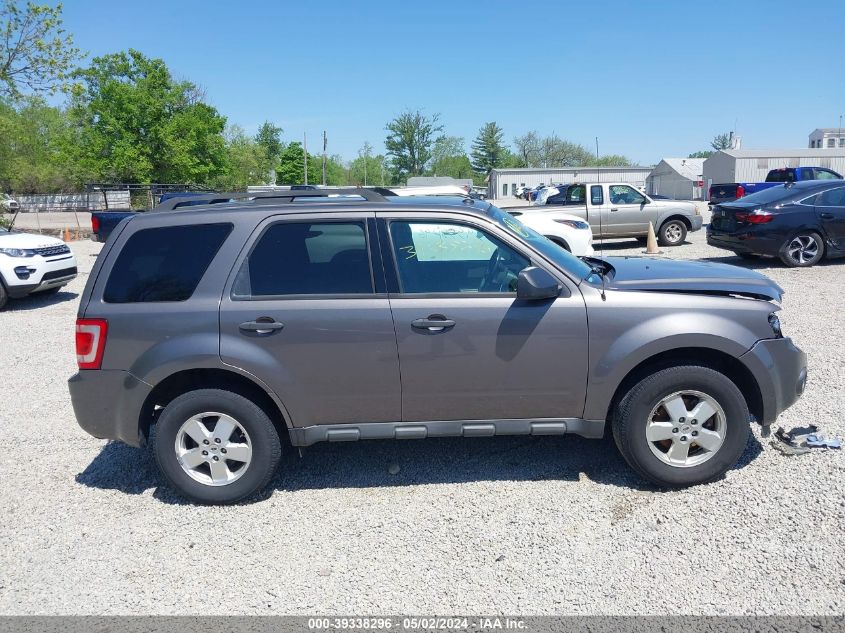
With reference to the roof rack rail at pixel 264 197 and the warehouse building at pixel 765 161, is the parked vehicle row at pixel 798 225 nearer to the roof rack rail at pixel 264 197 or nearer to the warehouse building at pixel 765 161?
the roof rack rail at pixel 264 197

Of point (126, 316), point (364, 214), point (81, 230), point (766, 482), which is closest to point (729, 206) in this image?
point (766, 482)

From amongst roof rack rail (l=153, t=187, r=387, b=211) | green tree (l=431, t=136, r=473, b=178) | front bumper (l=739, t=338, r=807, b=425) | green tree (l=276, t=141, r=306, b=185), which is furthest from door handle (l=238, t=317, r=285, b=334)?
green tree (l=431, t=136, r=473, b=178)

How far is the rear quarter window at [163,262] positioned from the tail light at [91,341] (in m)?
0.17

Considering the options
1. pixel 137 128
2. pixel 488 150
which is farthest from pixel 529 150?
pixel 137 128

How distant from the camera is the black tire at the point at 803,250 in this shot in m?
12.5

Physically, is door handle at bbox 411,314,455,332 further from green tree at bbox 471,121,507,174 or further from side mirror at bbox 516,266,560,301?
green tree at bbox 471,121,507,174

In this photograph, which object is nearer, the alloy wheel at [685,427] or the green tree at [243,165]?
the alloy wheel at [685,427]

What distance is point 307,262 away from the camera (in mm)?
4246

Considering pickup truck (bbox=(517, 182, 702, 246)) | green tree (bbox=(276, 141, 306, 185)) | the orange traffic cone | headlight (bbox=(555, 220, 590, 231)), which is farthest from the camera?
green tree (bbox=(276, 141, 306, 185))

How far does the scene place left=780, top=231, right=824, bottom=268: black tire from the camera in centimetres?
1248

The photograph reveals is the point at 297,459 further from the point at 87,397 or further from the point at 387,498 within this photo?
the point at 87,397

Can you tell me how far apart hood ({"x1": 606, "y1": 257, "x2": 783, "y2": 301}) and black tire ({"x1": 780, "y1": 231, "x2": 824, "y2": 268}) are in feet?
29.5

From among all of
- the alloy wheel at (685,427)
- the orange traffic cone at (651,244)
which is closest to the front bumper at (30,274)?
the alloy wheel at (685,427)

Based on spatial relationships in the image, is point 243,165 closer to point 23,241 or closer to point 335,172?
point 335,172
